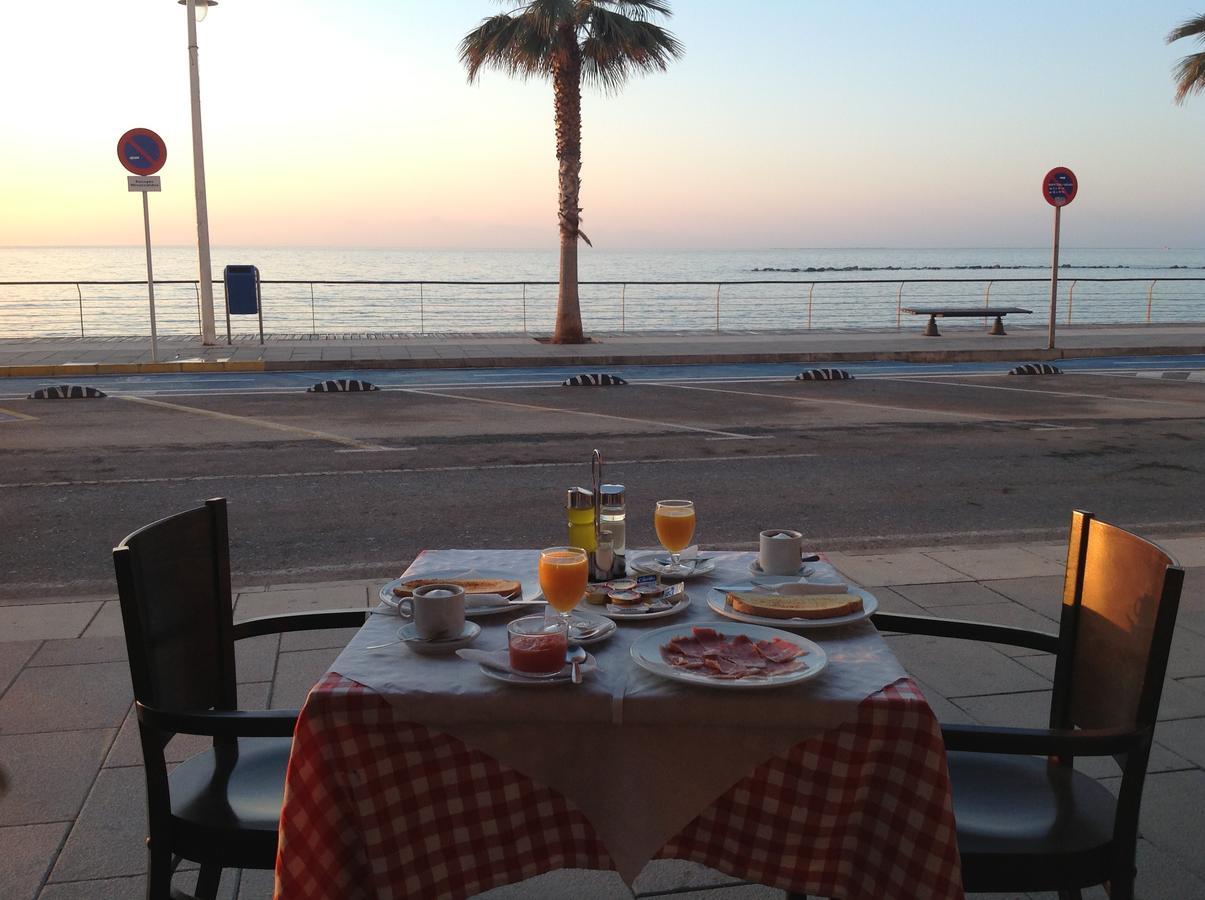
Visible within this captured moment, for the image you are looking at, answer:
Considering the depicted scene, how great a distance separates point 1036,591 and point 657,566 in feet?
10.3

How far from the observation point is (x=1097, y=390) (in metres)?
14.3

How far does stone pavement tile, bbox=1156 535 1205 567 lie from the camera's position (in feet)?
19.6

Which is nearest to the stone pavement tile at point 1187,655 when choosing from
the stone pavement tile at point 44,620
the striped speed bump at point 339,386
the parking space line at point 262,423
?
the stone pavement tile at point 44,620

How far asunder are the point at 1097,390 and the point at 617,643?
44.6 feet

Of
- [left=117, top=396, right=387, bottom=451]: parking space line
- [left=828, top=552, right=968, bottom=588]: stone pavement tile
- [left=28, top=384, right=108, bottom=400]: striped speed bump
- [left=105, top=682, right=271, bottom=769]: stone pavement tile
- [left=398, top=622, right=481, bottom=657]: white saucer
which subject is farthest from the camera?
[left=28, top=384, right=108, bottom=400]: striped speed bump

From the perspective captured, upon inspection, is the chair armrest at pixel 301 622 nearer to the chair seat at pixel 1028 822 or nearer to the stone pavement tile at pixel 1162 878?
the chair seat at pixel 1028 822

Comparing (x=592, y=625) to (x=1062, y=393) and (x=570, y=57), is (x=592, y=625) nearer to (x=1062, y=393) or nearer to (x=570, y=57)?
(x=1062, y=393)

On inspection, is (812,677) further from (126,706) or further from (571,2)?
(571,2)

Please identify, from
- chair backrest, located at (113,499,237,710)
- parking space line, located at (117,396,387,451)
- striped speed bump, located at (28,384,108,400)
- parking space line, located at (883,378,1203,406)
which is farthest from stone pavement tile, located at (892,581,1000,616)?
striped speed bump, located at (28,384,108,400)

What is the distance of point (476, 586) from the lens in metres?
2.76

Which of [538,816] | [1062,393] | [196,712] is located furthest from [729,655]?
[1062,393]

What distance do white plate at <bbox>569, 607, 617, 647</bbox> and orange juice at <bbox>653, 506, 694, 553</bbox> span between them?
0.35 meters

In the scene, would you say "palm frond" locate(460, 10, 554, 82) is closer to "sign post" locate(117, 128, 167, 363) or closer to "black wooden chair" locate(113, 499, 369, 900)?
"sign post" locate(117, 128, 167, 363)

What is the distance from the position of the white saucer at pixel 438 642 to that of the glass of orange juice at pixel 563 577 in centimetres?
18
